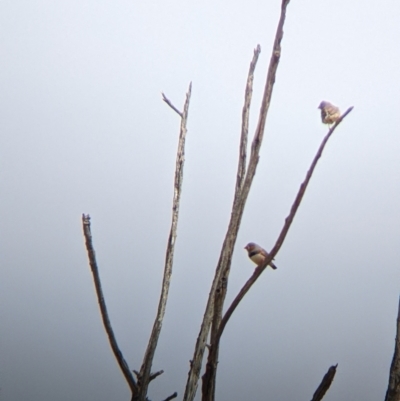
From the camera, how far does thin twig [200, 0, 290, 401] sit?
44 cm

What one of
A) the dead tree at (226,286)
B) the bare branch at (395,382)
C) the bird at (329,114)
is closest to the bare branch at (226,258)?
the dead tree at (226,286)

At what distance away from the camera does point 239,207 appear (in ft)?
1.49

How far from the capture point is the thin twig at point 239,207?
441 mm

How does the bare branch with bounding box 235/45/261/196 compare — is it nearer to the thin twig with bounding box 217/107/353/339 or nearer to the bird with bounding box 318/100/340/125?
the thin twig with bounding box 217/107/353/339

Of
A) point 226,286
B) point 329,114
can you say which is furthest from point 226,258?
point 329,114

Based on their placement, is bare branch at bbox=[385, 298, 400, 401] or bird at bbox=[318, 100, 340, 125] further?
bird at bbox=[318, 100, 340, 125]

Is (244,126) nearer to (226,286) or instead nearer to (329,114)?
(226,286)

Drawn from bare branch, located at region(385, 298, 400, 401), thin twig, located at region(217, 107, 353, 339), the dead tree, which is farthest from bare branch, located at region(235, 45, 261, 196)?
bare branch, located at region(385, 298, 400, 401)

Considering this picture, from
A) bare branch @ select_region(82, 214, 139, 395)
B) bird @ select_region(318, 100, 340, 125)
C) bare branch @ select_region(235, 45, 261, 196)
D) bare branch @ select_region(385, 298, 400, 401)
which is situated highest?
bird @ select_region(318, 100, 340, 125)

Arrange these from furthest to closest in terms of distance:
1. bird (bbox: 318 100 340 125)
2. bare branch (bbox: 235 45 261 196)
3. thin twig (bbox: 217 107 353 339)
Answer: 1. bird (bbox: 318 100 340 125)
2. bare branch (bbox: 235 45 261 196)
3. thin twig (bbox: 217 107 353 339)

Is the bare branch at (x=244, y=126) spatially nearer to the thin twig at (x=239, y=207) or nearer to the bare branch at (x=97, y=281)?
the thin twig at (x=239, y=207)

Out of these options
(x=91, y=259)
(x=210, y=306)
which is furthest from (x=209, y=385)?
(x=91, y=259)

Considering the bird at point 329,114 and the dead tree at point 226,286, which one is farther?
the bird at point 329,114

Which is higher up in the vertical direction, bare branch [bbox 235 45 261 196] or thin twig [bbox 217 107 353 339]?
bare branch [bbox 235 45 261 196]
